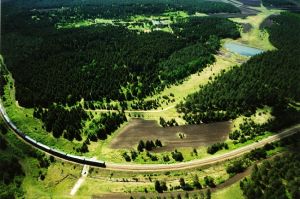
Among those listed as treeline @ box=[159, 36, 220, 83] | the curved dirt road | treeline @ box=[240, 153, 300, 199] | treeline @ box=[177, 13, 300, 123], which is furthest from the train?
treeline @ box=[159, 36, 220, 83]

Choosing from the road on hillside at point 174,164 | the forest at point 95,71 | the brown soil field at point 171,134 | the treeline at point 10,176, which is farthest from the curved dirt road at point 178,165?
the forest at point 95,71

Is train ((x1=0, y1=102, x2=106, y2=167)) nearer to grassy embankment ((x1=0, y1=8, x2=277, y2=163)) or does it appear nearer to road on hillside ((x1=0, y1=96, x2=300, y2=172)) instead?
road on hillside ((x1=0, y1=96, x2=300, y2=172))

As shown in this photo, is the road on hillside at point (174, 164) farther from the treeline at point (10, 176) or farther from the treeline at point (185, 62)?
the treeline at point (185, 62)

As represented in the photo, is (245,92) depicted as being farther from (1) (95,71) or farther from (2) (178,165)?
(1) (95,71)

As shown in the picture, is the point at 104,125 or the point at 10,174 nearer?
the point at 10,174

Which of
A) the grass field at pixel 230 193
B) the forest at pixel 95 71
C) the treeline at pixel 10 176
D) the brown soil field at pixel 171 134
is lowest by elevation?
the treeline at pixel 10 176

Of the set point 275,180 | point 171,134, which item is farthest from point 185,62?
point 275,180

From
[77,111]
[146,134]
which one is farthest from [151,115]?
[77,111]
